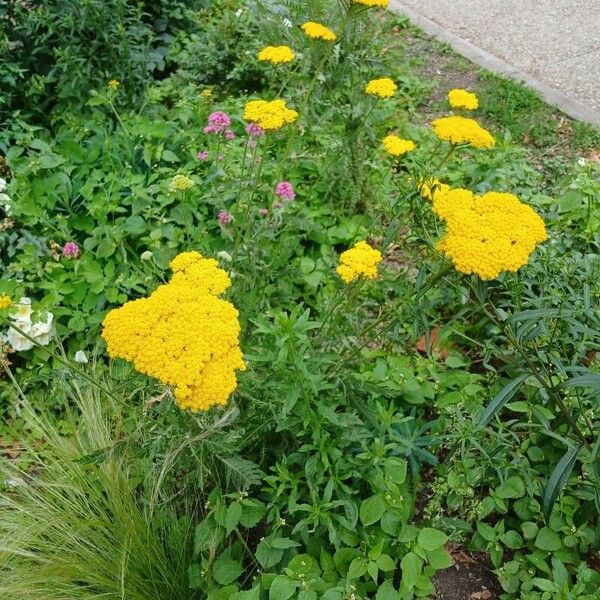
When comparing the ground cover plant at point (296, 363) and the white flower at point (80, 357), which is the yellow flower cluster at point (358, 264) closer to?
the ground cover plant at point (296, 363)

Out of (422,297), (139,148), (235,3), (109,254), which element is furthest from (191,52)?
(422,297)

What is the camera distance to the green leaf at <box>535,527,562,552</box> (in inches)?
80.3

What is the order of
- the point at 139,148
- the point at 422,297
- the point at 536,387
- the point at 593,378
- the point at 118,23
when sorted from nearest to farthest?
the point at 593,378 → the point at 422,297 → the point at 536,387 → the point at 139,148 → the point at 118,23

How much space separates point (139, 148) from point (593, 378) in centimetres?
250

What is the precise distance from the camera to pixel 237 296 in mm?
2467

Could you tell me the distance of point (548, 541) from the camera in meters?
2.05

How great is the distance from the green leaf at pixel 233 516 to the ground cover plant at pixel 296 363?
12mm

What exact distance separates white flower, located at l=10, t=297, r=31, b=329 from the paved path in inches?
142

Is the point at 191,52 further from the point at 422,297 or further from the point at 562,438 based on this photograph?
the point at 562,438

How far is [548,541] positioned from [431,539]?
398mm

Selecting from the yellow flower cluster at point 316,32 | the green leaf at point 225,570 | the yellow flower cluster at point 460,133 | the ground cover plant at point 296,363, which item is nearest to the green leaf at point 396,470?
the ground cover plant at point 296,363

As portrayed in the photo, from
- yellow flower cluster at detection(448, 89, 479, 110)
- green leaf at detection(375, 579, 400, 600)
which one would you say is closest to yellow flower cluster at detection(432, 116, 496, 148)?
yellow flower cluster at detection(448, 89, 479, 110)

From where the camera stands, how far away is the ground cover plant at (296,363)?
5.65 feet

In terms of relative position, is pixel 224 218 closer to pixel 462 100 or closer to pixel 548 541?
pixel 462 100
